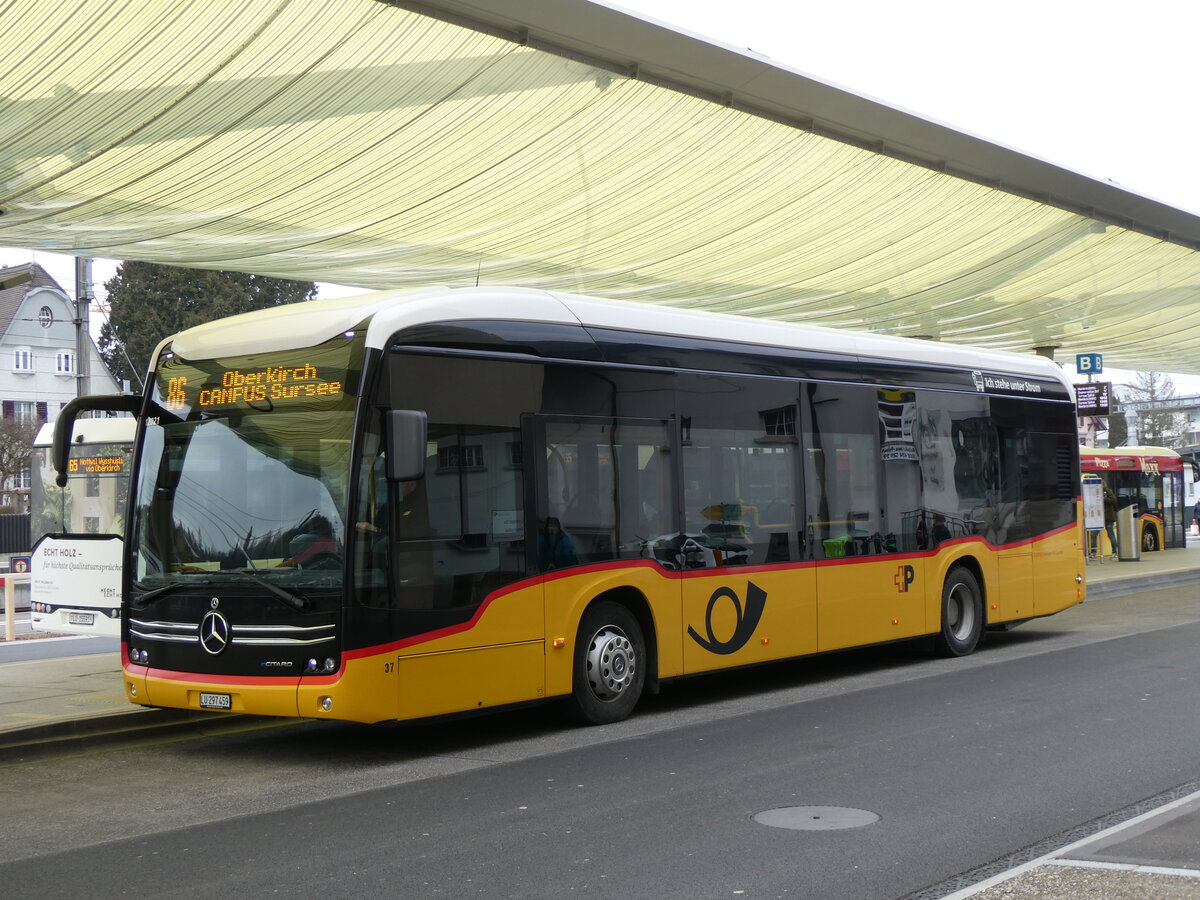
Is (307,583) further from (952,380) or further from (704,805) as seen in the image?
(952,380)

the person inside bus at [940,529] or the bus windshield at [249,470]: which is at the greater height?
the bus windshield at [249,470]

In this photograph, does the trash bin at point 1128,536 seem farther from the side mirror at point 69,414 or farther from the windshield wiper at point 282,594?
the windshield wiper at point 282,594

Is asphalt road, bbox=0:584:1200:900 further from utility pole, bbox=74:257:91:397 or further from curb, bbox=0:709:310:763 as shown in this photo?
utility pole, bbox=74:257:91:397

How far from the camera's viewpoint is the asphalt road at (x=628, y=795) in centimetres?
622

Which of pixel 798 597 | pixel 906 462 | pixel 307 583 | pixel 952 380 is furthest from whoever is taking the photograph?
pixel 952 380

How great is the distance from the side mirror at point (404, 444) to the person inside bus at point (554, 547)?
4.81 ft

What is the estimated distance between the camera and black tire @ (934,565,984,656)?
14.6m

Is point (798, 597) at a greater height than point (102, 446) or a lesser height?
lesser

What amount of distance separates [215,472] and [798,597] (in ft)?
17.9

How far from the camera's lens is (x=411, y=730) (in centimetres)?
1088

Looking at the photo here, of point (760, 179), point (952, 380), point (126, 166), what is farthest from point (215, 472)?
point (760, 179)

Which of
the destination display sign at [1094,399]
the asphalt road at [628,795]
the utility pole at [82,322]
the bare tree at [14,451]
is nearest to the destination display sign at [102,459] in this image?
the utility pole at [82,322]

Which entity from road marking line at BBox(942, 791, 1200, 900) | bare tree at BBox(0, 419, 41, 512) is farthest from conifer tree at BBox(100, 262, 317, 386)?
road marking line at BBox(942, 791, 1200, 900)

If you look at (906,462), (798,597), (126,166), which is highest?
(126,166)
